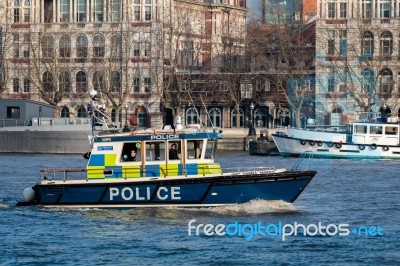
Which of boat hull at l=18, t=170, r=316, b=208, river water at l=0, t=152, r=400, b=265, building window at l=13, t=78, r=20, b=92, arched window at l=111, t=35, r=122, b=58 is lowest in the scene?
river water at l=0, t=152, r=400, b=265

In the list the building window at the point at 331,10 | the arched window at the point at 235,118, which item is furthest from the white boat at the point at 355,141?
the arched window at the point at 235,118

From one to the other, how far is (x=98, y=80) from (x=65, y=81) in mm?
6344

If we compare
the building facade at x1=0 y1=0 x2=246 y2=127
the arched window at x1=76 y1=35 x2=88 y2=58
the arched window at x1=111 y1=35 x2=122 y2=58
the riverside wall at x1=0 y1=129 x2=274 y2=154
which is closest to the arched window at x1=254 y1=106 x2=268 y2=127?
the building facade at x1=0 y1=0 x2=246 y2=127

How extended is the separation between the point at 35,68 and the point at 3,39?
5359 mm

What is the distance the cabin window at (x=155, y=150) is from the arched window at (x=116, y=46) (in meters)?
83.9

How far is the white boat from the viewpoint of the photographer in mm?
99938

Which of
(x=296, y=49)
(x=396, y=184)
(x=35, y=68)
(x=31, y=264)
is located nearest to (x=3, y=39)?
(x=35, y=68)

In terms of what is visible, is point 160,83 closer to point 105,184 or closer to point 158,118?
point 158,118

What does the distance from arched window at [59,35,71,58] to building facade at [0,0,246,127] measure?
0.32 ft

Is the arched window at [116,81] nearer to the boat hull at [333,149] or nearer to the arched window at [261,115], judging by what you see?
the arched window at [261,115]

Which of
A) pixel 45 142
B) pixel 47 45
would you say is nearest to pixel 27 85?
pixel 47 45

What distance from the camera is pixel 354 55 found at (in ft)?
433

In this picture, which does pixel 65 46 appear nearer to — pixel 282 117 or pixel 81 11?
pixel 81 11

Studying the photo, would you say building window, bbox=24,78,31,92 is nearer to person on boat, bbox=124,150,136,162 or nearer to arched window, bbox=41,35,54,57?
arched window, bbox=41,35,54,57
